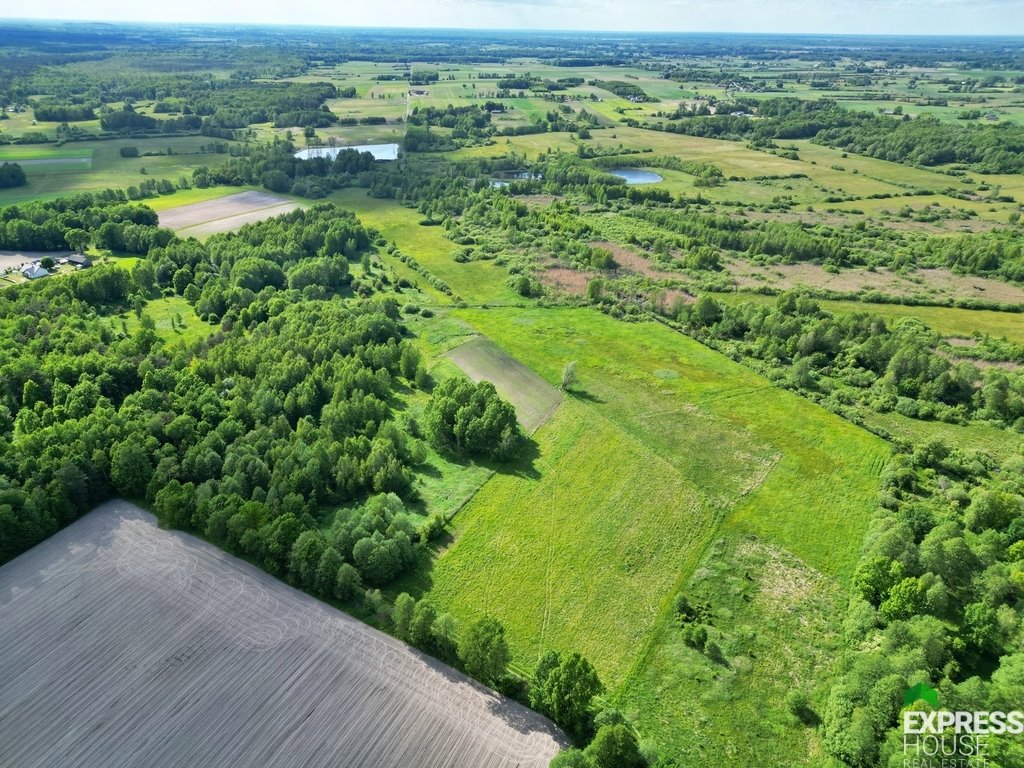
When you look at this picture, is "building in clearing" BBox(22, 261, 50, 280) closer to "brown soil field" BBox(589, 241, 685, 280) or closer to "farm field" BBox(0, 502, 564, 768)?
"farm field" BBox(0, 502, 564, 768)

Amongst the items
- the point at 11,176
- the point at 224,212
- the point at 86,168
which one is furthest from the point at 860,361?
the point at 86,168

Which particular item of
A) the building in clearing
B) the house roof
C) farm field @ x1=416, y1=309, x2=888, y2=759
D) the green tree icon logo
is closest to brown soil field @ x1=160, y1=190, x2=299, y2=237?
the building in clearing

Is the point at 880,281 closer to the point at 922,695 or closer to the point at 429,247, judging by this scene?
the point at 429,247

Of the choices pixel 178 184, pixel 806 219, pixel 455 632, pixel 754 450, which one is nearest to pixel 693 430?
pixel 754 450

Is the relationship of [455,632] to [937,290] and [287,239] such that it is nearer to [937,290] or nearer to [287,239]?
[287,239]

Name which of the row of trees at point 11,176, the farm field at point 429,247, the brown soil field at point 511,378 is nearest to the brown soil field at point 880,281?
the farm field at point 429,247

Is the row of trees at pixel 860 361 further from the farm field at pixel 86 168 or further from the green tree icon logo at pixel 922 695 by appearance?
the farm field at pixel 86 168
